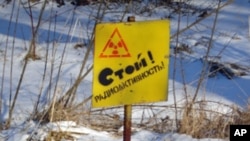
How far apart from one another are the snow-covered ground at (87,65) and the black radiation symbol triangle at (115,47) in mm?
910

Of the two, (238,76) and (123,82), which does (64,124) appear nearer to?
(123,82)

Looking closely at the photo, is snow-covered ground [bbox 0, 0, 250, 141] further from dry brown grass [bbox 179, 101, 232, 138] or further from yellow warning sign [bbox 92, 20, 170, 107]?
yellow warning sign [bbox 92, 20, 170, 107]

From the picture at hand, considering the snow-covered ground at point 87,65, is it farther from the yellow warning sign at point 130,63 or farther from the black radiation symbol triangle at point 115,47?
the black radiation symbol triangle at point 115,47

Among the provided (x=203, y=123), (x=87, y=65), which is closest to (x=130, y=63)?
(x=203, y=123)

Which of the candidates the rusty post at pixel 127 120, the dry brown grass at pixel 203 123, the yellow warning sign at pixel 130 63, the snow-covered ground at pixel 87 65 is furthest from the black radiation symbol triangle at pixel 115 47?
the dry brown grass at pixel 203 123

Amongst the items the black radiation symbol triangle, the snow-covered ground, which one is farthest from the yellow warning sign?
the snow-covered ground

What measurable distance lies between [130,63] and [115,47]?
11 cm

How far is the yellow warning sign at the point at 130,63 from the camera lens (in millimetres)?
2631

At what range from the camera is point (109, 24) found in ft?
8.59

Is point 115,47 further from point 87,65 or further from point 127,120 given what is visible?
point 87,65

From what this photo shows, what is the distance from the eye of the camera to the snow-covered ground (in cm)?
355

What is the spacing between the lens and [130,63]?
→ 2.66m

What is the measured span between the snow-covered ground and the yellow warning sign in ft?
2.60

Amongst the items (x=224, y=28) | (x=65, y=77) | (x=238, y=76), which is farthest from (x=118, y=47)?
(x=224, y=28)
